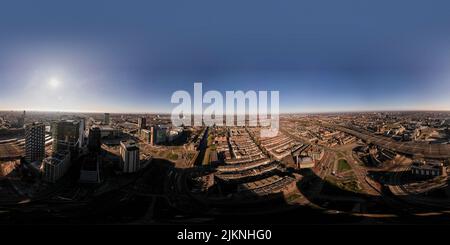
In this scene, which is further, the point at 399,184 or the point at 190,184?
the point at 399,184

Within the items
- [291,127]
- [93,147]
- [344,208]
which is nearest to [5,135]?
[93,147]

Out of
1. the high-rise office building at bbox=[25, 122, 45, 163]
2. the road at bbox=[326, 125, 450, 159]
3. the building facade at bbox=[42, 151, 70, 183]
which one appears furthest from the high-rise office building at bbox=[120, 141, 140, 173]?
the road at bbox=[326, 125, 450, 159]

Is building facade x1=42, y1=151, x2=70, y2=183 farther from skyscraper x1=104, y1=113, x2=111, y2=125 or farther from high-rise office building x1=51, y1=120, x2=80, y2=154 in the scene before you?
skyscraper x1=104, y1=113, x2=111, y2=125

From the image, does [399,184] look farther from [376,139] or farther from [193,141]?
[193,141]

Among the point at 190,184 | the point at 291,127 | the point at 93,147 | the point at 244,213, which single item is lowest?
the point at 244,213

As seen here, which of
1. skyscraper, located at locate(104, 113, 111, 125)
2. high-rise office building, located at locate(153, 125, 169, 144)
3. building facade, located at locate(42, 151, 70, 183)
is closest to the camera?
building facade, located at locate(42, 151, 70, 183)

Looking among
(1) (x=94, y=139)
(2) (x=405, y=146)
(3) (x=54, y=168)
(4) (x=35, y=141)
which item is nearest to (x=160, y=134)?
(1) (x=94, y=139)

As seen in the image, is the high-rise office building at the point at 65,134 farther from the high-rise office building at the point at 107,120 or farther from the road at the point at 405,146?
the road at the point at 405,146
